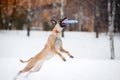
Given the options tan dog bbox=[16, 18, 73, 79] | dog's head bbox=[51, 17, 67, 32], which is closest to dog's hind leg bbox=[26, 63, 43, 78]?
tan dog bbox=[16, 18, 73, 79]

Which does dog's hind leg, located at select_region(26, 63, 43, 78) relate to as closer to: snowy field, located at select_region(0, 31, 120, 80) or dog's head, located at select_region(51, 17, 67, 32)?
snowy field, located at select_region(0, 31, 120, 80)

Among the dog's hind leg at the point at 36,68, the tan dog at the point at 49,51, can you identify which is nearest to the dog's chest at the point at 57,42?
the tan dog at the point at 49,51

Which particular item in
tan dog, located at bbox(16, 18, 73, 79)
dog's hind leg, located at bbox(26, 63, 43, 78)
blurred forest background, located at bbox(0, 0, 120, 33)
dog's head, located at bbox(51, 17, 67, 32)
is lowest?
dog's hind leg, located at bbox(26, 63, 43, 78)

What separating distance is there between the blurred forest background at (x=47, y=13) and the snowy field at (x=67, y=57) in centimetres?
6

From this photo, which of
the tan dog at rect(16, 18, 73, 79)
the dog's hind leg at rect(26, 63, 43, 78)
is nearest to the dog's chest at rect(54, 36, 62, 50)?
the tan dog at rect(16, 18, 73, 79)

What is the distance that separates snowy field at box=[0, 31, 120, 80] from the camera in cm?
266

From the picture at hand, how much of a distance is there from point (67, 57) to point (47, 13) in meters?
0.42

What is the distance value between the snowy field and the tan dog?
0.04 meters

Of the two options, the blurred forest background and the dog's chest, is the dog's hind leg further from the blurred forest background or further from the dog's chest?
the blurred forest background

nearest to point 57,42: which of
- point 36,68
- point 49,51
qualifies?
point 49,51

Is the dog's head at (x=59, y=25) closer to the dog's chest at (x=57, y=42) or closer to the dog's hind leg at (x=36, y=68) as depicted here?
the dog's chest at (x=57, y=42)

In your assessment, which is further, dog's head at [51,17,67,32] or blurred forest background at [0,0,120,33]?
blurred forest background at [0,0,120,33]

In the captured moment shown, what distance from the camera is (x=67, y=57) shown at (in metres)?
2.71

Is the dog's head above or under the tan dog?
above
